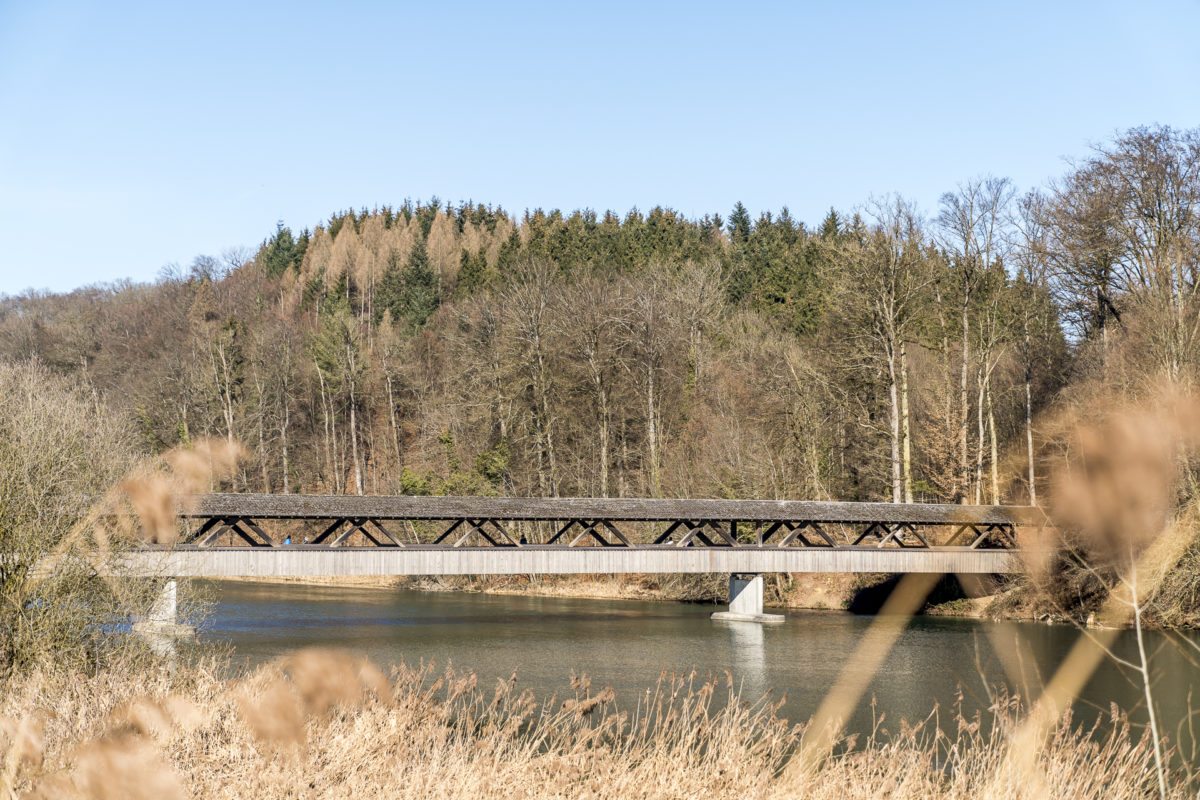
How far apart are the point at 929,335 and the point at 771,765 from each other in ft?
86.8

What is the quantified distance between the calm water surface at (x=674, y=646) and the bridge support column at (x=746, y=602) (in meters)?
0.41

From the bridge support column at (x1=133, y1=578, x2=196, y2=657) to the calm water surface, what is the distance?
0.89 m

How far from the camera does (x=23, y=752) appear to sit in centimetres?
547

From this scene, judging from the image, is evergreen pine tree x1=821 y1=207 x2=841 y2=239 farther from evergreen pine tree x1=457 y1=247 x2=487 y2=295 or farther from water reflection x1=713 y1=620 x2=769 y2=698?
water reflection x1=713 y1=620 x2=769 y2=698

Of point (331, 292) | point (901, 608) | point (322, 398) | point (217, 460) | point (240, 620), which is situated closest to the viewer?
point (217, 460)

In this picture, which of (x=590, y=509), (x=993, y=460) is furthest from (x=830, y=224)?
(x=590, y=509)

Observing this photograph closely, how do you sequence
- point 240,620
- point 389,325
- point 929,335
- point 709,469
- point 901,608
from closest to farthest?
1. point 240,620
2. point 901,608
3. point 709,469
4. point 929,335
5. point 389,325

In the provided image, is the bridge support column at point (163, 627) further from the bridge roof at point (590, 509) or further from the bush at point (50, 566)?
the bridge roof at point (590, 509)

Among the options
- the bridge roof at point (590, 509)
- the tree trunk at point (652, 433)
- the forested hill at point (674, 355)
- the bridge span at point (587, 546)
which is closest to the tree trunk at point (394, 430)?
the forested hill at point (674, 355)

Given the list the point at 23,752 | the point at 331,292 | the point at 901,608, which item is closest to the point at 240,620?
the point at 901,608

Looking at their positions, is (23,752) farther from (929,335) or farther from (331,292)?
(331,292)

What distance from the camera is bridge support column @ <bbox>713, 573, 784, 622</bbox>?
22.0 m

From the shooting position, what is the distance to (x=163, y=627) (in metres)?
13.4

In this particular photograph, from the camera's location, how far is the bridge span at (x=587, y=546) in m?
18.8
